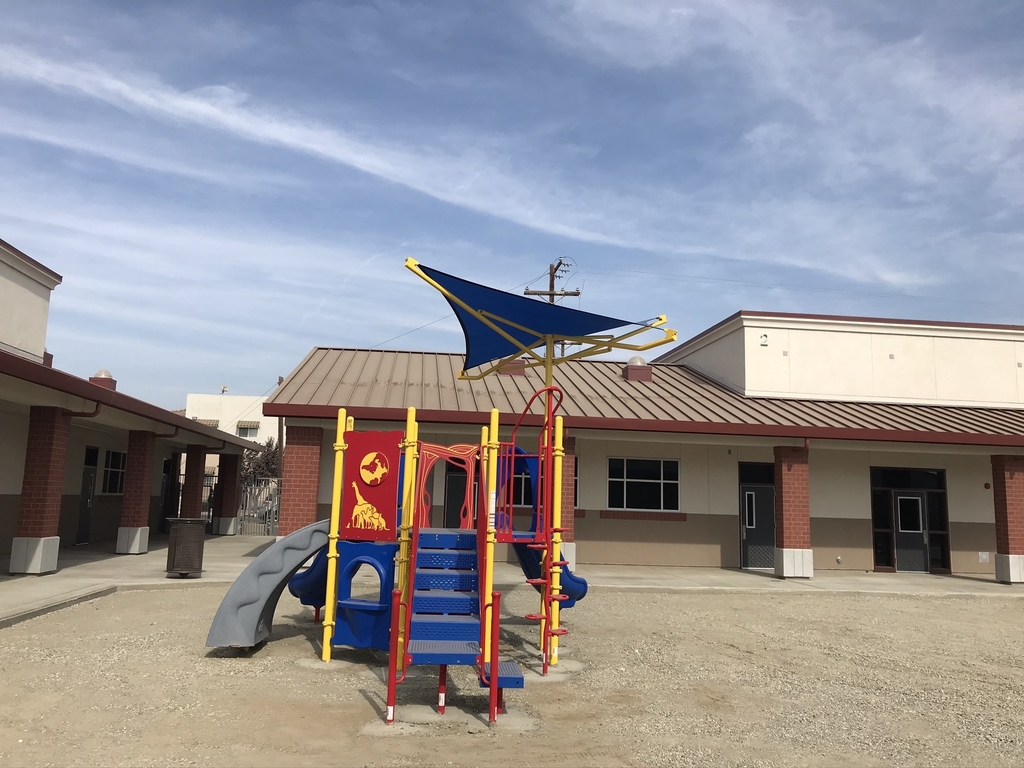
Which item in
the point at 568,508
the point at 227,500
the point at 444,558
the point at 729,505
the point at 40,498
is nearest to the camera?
the point at 444,558

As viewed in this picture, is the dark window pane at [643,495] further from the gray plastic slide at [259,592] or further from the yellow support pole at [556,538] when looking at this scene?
the gray plastic slide at [259,592]

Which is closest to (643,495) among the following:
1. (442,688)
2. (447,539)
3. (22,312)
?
(447,539)

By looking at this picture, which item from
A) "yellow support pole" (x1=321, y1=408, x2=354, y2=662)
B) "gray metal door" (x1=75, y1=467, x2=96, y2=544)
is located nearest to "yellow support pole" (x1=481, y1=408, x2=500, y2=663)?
"yellow support pole" (x1=321, y1=408, x2=354, y2=662)

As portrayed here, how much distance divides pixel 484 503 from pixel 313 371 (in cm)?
1195

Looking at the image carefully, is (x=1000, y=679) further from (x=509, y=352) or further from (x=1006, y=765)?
(x=509, y=352)

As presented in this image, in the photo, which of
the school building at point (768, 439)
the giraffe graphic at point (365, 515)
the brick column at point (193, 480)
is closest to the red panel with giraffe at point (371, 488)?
the giraffe graphic at point (365, 515)

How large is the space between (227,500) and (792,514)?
19218 mm

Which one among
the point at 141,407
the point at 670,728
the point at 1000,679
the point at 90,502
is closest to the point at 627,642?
the point at 670,728

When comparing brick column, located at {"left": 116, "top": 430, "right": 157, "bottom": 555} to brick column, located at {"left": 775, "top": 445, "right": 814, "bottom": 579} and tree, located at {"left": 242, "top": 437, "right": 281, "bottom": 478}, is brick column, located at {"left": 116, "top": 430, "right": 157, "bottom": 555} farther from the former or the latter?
tree, located at {"left": 242, "top": 437, "right": 281, "bottom": 478}

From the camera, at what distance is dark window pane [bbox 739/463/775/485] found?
1819cm

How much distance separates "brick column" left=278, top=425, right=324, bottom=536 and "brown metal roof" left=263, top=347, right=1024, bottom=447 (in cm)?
63

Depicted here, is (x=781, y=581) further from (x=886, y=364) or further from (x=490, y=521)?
(x=490, y=521)

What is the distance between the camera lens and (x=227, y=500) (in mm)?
26484

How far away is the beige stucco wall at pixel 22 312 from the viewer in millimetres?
15695
